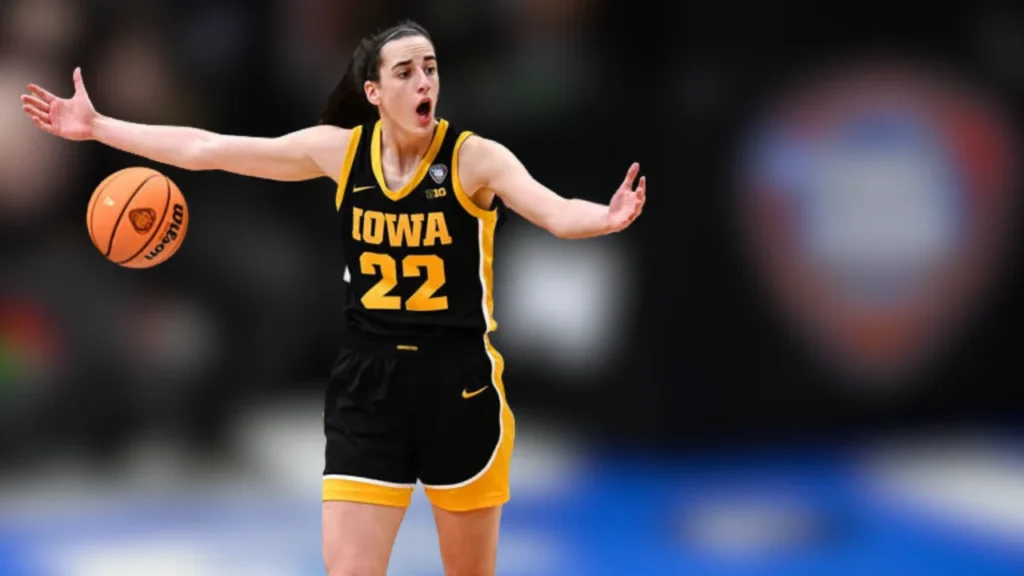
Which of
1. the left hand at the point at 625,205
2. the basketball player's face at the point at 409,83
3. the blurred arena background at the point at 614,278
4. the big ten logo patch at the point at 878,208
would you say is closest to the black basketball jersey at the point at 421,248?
the basketball player's face at the point at 409,83

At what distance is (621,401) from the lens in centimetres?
877

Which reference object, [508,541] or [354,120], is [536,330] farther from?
[354,120]

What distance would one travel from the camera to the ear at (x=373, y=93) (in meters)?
4.06

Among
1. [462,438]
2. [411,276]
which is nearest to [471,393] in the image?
[462,438]

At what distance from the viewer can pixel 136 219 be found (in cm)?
440

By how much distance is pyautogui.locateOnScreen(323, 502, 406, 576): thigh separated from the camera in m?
3.83

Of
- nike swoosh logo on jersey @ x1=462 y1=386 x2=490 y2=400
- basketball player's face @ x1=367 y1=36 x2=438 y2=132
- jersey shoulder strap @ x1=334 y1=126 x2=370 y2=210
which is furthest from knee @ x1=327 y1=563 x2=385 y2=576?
basketball player's face @ x1=367 y1=36 x2=438 y2=132

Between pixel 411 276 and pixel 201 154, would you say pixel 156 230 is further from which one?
pixel 411 276

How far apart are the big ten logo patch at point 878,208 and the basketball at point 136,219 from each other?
16.9ft

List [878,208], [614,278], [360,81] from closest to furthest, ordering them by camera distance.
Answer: [360,81], [614,278], [878,208]

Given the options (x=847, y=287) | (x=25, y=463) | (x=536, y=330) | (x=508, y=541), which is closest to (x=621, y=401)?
(x=536, y=330)

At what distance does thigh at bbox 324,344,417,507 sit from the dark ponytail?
796 millimetres

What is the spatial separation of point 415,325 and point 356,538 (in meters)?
0.63

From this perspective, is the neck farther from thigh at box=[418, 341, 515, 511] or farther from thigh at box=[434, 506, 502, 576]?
thigh at box=[434, 506, 502, 576]
